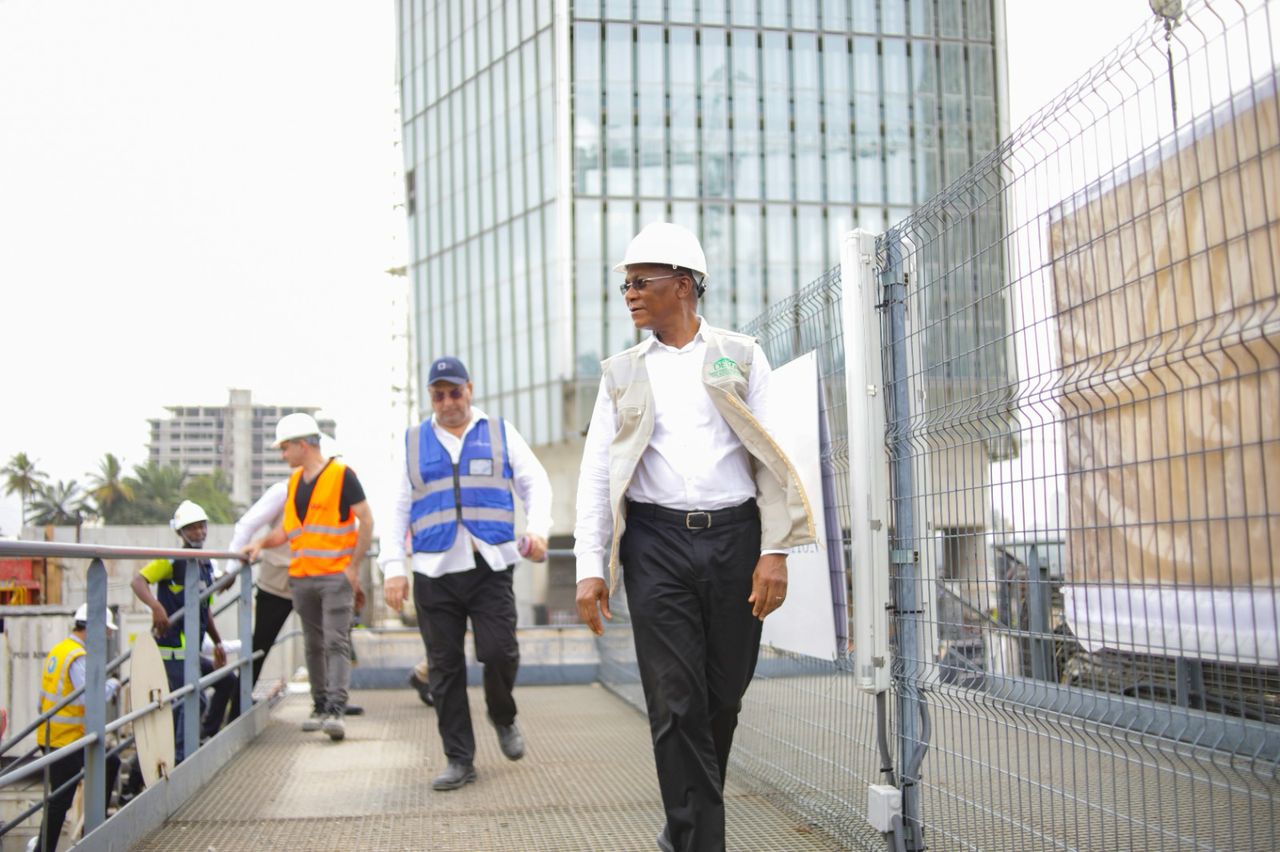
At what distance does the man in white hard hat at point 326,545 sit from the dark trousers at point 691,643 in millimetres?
4317

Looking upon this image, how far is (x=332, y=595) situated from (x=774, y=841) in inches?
161

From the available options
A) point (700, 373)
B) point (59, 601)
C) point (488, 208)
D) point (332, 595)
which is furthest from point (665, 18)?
point (700, 373)

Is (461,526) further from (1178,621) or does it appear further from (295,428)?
(1178,621)

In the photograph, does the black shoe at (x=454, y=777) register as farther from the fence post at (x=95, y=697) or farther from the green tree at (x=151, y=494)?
the green tree at (x=151, y=494)

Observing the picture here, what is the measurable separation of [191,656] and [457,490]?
1399mm

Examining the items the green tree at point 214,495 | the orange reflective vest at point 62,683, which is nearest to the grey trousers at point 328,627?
the orange reflective vest at point 62,683

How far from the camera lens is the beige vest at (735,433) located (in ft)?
12.2

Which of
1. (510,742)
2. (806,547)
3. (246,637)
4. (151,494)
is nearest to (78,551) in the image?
(806,547)

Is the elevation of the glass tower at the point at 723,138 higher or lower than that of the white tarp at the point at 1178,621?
higher

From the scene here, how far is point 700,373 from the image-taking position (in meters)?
3.98

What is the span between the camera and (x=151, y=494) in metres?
120

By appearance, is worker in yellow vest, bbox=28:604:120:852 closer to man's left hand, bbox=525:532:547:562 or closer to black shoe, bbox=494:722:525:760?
black shoe, bbox=494:722:525:760

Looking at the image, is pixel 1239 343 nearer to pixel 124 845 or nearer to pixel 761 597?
pixel 761 597

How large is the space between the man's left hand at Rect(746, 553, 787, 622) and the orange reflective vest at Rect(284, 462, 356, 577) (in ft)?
15.3
